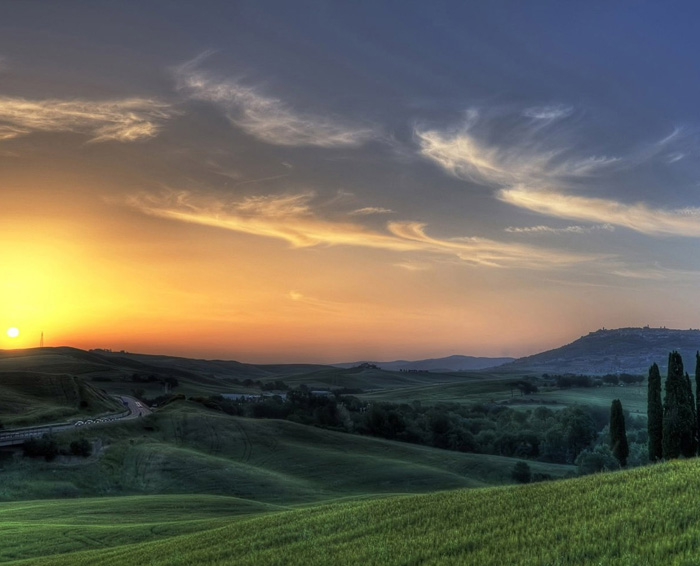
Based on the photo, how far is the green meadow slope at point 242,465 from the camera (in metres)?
91.2

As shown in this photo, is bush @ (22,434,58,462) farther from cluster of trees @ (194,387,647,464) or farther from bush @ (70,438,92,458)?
cluster of trees @ (194,387,647,464)

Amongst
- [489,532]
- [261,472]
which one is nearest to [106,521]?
[489,532]

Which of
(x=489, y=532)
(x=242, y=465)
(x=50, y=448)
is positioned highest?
(x=489, y=532)

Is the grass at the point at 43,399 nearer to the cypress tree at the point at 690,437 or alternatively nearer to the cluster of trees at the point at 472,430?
the cluster of trees at the point at 472,430

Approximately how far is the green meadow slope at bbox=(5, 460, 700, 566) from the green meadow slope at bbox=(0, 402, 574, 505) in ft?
190

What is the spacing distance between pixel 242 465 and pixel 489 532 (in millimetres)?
93561

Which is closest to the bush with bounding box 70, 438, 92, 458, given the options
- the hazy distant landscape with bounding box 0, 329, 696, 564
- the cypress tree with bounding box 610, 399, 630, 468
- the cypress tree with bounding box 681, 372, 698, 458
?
the hazy distant landscape with bounding box 0, 329, 696, 564

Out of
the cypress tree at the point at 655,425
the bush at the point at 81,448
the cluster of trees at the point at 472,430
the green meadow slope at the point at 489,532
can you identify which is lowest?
the cluster of trees at the point at 472,430

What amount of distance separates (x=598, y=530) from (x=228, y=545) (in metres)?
16.5

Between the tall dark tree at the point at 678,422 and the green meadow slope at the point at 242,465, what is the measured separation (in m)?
46.8

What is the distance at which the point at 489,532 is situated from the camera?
20.7 metres

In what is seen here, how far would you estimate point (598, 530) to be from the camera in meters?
18.0

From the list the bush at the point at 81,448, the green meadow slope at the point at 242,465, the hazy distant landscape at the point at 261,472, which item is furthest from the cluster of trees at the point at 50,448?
the green meadow slope at the point at 242,465

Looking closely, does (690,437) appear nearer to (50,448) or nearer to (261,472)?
(261,472)
